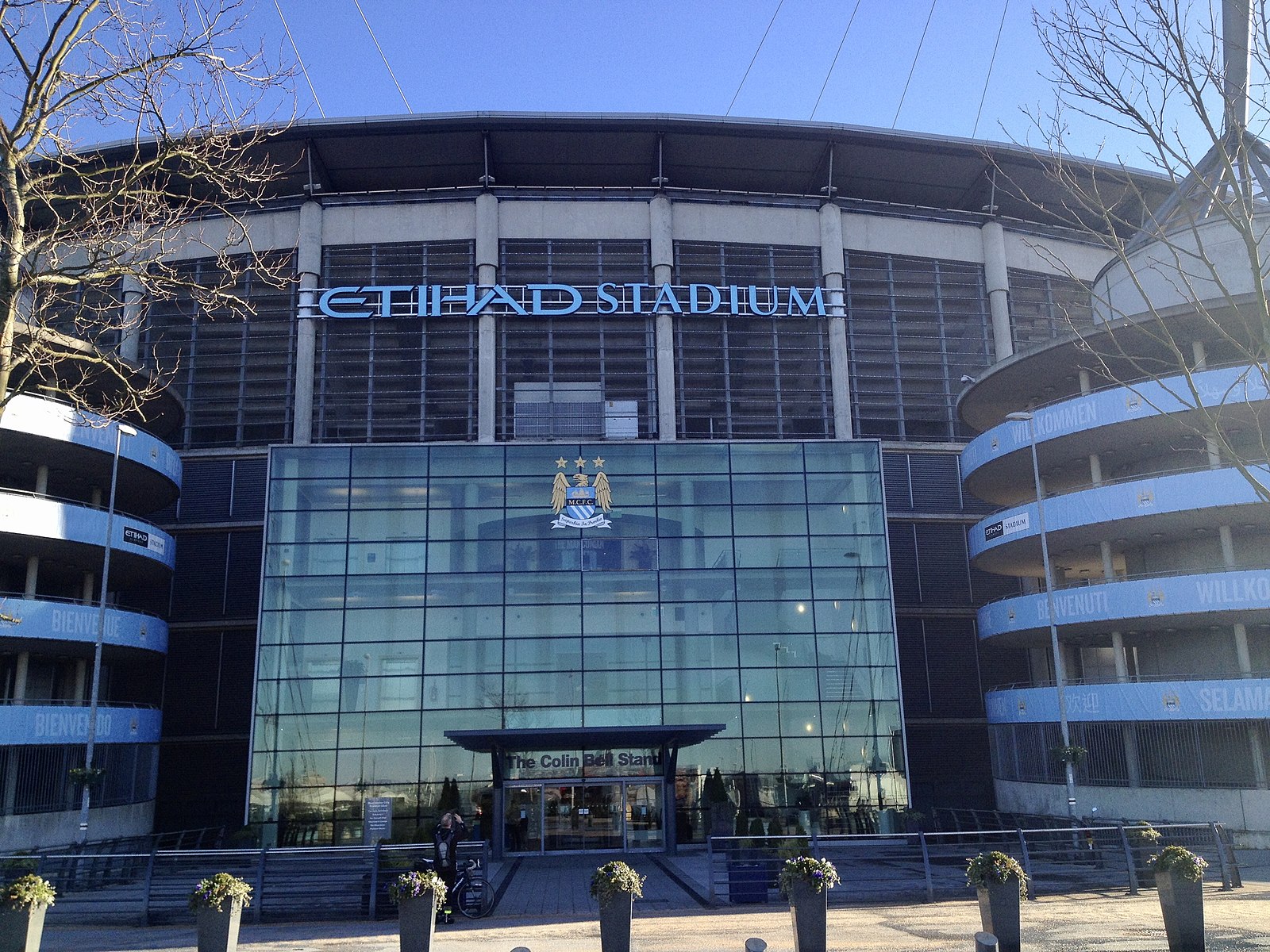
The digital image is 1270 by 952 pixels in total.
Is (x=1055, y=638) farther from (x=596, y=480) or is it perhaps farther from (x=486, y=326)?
(x=486, y=326)

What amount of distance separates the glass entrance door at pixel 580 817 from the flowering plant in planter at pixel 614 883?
19.9 m

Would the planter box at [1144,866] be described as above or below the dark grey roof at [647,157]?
below

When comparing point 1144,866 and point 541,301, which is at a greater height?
point 541,301

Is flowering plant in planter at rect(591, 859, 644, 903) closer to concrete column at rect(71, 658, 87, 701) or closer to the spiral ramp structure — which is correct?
the spiral ramp structure

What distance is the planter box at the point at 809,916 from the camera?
49.5 feet

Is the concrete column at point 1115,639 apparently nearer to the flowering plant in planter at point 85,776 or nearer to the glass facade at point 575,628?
the glass facade at point 575,628

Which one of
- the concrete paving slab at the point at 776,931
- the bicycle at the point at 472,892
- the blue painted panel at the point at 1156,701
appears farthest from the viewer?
the blue painted panel at the point at 1156,701

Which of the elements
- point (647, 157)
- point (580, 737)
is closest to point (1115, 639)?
point (580, 737)

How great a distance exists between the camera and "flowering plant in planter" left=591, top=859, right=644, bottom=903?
15.3m

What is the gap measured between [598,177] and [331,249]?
42.8ft

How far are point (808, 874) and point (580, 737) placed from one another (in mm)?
19020

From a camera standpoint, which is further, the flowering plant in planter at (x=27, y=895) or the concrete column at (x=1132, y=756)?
the concrete column at (x=1132, y=756)

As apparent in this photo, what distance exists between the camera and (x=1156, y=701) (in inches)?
1364

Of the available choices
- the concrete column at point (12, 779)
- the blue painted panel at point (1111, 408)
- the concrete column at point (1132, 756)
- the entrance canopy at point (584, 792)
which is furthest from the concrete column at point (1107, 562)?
the concrete column at point (12, 779)
